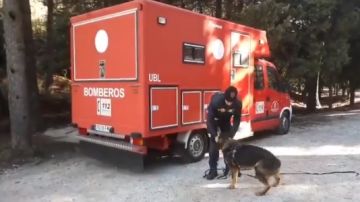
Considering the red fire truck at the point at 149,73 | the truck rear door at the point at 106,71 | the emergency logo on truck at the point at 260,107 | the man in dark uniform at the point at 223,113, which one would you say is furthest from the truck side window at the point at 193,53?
the emergency logo on truck at the point at 260,107

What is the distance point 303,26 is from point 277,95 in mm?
5434

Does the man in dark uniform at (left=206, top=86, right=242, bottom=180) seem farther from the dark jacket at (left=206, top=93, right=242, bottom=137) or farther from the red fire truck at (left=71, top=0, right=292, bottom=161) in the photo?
the red fire truck at (left=71, top=0, right=292, bottom=161)

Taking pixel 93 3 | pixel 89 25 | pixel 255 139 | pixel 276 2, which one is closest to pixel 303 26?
pixel 276 2

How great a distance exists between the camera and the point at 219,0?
63.1 feet

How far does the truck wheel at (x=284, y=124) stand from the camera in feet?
40.4

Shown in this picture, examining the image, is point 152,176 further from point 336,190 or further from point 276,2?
point 276,2

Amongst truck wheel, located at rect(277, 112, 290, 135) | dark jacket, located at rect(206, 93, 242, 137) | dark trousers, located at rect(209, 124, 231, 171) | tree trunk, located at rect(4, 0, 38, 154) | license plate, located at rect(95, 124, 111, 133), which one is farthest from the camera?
truck wheel, located at rect(277, 112, 290, 135)

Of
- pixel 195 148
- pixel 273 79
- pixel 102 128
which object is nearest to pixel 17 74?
pixel 102 128

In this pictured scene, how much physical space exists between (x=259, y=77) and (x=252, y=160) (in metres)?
4.97

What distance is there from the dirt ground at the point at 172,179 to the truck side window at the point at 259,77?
1445 millimetres

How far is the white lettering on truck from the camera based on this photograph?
807 centimetres

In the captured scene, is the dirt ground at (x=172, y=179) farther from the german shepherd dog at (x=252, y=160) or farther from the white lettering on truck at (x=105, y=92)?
the white lettering on truck at (x=105, y=92)

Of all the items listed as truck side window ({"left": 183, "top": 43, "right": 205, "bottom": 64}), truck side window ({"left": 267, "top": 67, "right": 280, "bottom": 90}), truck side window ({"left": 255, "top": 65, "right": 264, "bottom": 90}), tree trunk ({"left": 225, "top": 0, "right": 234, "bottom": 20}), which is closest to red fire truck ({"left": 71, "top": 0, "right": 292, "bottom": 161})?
truck side window ({"left": 183, "top": 43, "right": 205, "bottom": 64})

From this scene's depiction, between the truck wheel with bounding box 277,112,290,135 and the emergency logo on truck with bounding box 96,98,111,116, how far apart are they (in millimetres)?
5677
